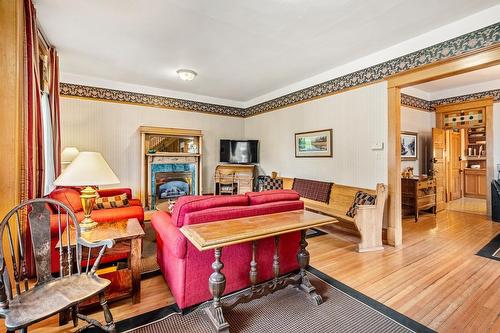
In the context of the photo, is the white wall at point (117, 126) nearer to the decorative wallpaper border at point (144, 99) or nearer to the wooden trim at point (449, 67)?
the decorative wallpaper border at point (144, 99)

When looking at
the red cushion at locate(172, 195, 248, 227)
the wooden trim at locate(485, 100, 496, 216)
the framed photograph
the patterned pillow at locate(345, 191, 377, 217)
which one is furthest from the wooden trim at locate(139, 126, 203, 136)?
the wooden trim at locate(485, 100, 496, 216)

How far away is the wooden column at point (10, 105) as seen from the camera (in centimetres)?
192

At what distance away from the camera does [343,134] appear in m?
4.23

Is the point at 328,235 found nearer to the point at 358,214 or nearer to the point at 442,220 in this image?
the point at 358,214

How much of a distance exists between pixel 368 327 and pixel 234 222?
131 centimetres

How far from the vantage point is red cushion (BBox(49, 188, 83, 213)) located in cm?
304

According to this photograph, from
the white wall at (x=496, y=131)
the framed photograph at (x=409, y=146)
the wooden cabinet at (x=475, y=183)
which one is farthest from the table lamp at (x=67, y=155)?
the wooden cabinet at (x=475, y=183)

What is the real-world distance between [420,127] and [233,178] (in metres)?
4.82

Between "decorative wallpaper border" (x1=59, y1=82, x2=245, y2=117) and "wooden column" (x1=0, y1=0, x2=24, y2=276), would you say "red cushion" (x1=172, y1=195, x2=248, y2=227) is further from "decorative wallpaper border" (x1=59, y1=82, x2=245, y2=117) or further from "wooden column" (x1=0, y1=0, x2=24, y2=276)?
"decorative wallpaper border" (x1=59, y1=82, x2=245, y2=117)

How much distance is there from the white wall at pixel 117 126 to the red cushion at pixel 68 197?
73.8 inches

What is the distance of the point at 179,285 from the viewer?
6.38ft

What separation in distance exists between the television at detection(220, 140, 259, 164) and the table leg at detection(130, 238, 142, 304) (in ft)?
14.3

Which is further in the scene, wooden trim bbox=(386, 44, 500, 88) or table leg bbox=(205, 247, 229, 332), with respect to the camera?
wooden trim bbox=(386, 44, 500, 88)

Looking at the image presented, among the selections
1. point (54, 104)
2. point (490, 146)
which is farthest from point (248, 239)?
point (490, 146)
